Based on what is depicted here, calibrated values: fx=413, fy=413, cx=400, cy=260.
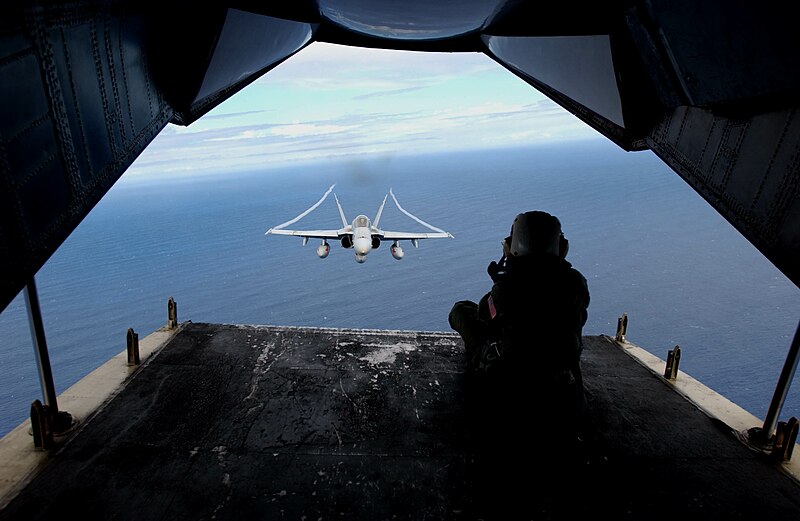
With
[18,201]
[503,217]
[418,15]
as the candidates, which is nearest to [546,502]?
[18,201]

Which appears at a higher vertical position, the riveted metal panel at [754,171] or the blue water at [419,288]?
the riveted metal panel at [754,171]

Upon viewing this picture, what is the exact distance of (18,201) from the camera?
9.17ft

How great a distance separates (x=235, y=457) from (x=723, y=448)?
18.6 feet

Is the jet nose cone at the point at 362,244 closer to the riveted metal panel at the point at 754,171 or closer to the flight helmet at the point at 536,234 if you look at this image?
the riveted metal panel at the point at 754,171

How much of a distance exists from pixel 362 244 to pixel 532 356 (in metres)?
29.4

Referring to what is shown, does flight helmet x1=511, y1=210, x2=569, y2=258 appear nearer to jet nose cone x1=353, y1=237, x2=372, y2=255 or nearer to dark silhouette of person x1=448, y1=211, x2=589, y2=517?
dark silhouette of person x1=448, y1=211, x2=589, y2=517

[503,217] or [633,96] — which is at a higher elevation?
[633,96]

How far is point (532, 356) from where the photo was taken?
12.8ft

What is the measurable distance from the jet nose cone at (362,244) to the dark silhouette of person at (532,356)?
94.2 feet

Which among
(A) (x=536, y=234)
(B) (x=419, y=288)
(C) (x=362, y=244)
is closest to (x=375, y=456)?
(A) (x=536, y=234)

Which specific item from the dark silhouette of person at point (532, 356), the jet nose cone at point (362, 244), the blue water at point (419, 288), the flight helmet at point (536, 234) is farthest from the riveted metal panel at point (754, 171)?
the blue water at point (419, 288)

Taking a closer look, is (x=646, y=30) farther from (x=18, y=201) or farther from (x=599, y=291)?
(x=599, y=291)

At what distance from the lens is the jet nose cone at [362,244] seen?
32.9 metres

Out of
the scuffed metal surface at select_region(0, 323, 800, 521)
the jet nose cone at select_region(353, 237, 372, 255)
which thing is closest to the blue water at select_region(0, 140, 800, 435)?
the jet nose cone at select_region(353, 237, 372, 255)
